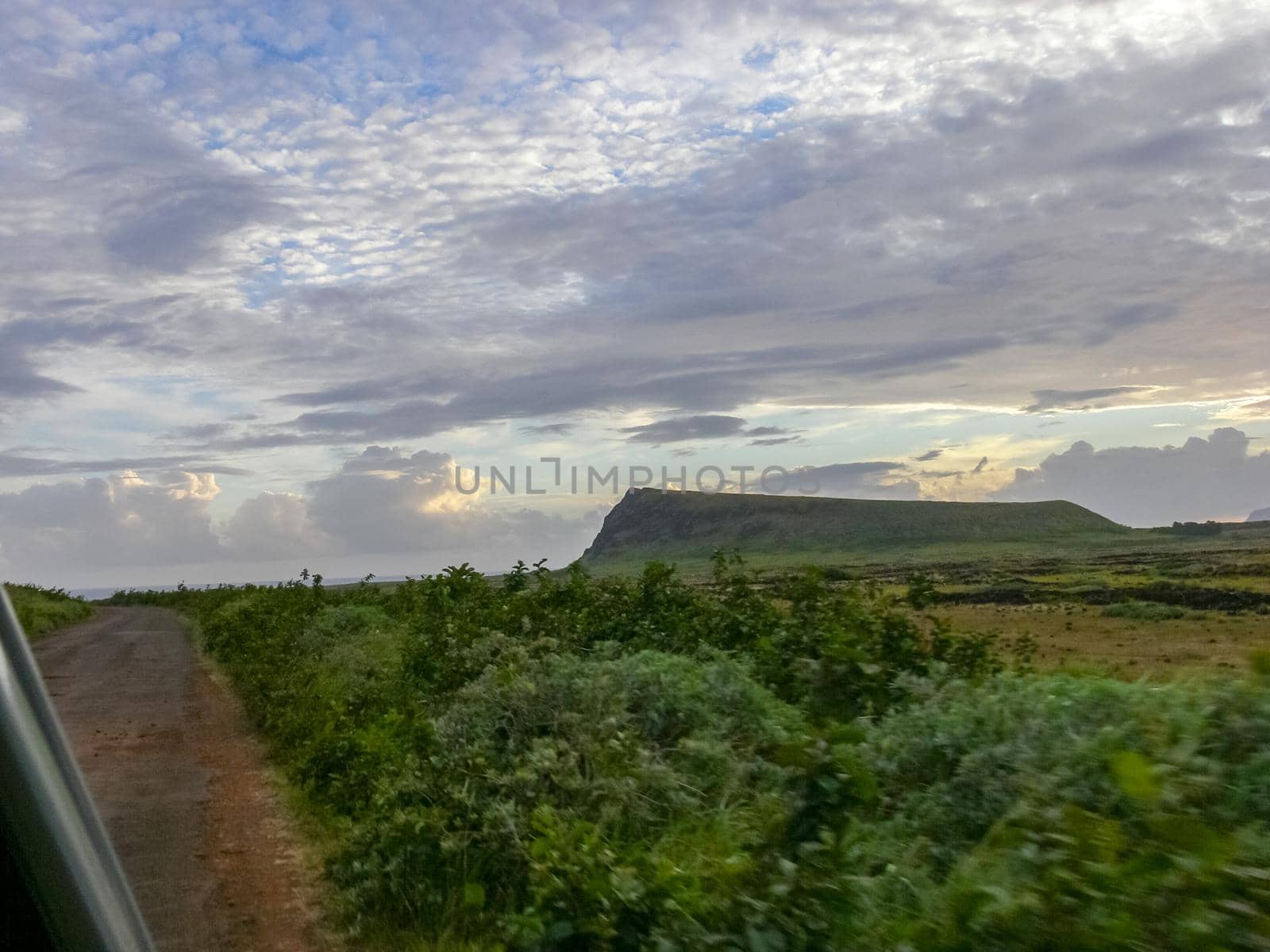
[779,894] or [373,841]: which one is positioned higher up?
[779,894]

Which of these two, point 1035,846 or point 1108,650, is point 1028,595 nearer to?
point 1108,650

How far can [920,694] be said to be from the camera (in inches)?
290

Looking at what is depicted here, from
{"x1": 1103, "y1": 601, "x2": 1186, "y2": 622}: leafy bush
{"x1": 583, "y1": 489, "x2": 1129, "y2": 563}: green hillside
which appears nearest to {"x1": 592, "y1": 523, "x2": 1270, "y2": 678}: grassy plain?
{"x1": 1103, "y1": 601, "x2": 1186, "y2": 622}: leafy bush

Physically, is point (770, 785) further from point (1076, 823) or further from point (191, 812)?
point (191, 812)

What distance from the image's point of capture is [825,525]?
387 feet

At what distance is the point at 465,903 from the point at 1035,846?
133 inches

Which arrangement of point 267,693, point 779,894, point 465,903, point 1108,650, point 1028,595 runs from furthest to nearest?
point 1028,595 → point 1108,650 → point 267,693 → point 465,903 → point 779,894

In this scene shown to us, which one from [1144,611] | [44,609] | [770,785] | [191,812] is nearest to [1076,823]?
[770,785]

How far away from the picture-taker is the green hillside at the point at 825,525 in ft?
365

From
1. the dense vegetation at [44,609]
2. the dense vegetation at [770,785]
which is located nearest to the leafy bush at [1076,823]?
the dense vegetation at [770,785]

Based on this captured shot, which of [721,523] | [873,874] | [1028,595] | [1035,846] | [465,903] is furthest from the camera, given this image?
[721,523]

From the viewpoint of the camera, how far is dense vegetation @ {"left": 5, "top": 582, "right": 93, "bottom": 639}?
30969 mm

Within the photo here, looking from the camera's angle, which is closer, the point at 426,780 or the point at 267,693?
the point at 426,780

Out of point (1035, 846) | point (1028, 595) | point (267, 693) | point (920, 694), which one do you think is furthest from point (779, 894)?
point (1028, 595)
